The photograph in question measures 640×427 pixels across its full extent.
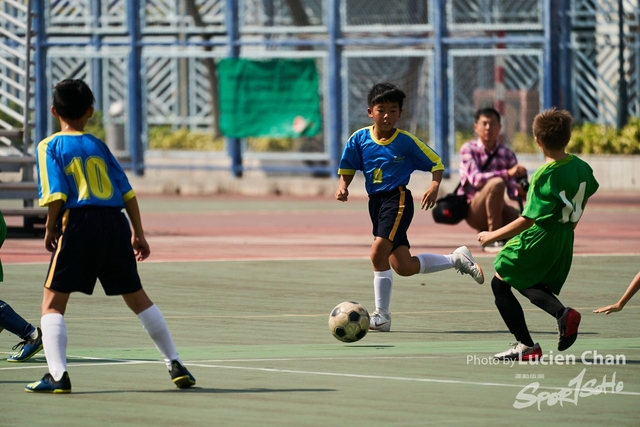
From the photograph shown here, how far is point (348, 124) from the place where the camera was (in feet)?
92.4

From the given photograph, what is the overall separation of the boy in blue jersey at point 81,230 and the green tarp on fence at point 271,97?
62.0ft

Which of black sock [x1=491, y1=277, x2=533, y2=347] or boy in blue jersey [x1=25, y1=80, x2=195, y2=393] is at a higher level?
boy in blue jersey [x1=25, y1=80, x2=195, y2=393]

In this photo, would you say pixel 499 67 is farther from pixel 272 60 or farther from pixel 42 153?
pixel 42 153

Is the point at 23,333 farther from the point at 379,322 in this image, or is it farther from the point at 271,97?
the point at 271,97

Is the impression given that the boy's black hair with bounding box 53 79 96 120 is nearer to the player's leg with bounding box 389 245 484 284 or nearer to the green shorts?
the green shorts

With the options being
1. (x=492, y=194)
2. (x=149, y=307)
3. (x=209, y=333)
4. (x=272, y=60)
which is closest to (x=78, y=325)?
(x=209, y=333)

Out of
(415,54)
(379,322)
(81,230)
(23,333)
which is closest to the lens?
(81,230)

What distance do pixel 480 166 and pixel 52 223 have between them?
8802 millimetres

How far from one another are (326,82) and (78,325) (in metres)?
17.3

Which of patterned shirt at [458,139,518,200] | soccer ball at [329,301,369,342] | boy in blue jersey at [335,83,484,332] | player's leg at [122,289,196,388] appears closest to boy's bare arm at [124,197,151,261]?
player's leg at [122,289,196,388]

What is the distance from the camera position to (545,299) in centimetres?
821

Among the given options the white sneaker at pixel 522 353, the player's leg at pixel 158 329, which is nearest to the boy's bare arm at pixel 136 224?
the player's leg at pixel 158 329

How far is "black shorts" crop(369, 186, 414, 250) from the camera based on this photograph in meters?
10.0

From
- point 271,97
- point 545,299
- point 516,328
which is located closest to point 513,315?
point 516,328
